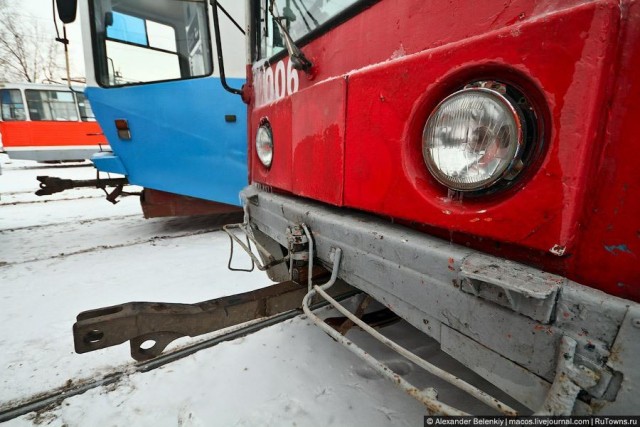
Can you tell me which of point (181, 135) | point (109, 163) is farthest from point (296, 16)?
point (109, 163)

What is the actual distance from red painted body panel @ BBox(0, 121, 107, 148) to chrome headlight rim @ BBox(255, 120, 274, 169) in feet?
39.3

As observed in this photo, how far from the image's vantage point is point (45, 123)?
11102mm

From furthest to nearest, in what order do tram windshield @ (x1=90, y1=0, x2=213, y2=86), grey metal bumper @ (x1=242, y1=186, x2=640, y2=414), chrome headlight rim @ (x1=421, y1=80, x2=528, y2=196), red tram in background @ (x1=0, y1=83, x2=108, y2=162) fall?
1. red tram in background @ (x1=0, y1=83, x2=108, y2=162)
2. tram windshield @ (x1=90, y1=0, x2=213, y2=86)
3. chrome headlight rim @ (x1=421, y1=80, x2=528, y2=196)
4. grey metal bumper @ (x1=242, y1=186, x2=640, y2=414)

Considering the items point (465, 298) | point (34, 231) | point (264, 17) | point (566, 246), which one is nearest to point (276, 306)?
point (465, 298)

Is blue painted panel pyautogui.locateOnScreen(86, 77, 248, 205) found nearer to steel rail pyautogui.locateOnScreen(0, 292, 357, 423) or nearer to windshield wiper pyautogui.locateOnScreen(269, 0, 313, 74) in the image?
steel rail pyautogui.locateOnScreen(0, 292, 357, 423)

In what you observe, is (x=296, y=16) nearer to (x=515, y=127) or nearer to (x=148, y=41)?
(x=515, y=127)

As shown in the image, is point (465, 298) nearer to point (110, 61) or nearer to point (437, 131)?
point (437, 131)

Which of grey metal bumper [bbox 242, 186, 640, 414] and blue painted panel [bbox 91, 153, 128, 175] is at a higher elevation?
blue painted panel [bbox 91, 153, 128, 175]

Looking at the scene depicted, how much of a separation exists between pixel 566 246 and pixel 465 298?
0.83 ft

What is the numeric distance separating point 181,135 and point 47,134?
11624mm

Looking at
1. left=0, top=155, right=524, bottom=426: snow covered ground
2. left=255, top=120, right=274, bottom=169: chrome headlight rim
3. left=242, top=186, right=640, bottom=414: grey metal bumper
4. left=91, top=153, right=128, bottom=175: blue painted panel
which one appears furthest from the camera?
left=91, top=153, right=128, bottom=175: blue painted panel

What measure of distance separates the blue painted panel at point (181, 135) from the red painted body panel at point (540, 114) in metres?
2.48

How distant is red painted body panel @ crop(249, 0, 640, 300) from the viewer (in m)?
0.60

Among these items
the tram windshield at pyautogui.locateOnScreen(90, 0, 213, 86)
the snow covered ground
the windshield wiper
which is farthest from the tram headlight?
the tram windshield at pyautogui.locateOnScreen(90, 0, 213, 86)
